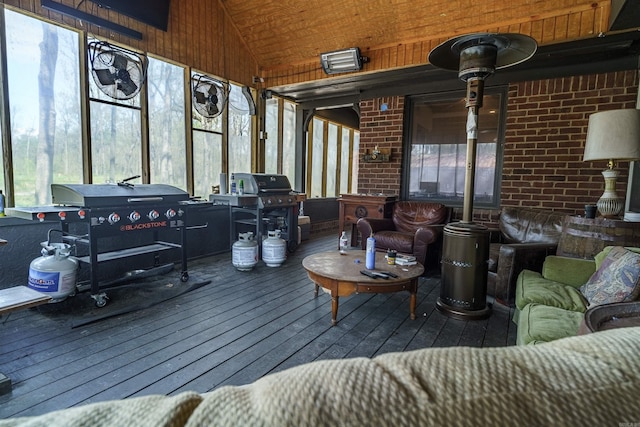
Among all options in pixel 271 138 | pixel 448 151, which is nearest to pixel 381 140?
pixel 448 151

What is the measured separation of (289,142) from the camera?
661cm

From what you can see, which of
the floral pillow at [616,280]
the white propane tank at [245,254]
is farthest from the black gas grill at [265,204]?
the floral pillow at [616,280]

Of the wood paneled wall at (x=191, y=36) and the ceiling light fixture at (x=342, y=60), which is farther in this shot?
the ceiling light fixture at (x=342, y=60)

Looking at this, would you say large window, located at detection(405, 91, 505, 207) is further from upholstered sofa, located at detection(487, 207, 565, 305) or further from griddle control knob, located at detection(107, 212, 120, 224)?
griddle control knob, located at detection(107, 212, 120, 224)

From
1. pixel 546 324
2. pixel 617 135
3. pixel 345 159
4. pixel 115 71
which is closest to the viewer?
pixel 546 324

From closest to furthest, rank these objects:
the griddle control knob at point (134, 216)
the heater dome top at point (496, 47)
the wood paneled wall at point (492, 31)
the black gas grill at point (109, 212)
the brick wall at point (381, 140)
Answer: the heater dome top at point (496, 47) → the black gas grill at point (109, 212) → the griddle control knob at point (134, 216) → the wood paneled wall at point (492, 31) → the brick wall at point (381, 140)

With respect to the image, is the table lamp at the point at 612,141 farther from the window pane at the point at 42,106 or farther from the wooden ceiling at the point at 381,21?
the window pane at the point at 42,106

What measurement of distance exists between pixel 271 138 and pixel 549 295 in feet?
16.9

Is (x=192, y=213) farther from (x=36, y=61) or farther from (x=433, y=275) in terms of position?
(x=433, y=275)

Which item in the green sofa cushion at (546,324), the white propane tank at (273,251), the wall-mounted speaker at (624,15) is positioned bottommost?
the white propane tank at (273,251)

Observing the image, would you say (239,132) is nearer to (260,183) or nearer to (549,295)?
(260,183)

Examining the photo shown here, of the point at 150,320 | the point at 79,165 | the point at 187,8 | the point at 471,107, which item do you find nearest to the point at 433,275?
the point at 471,107

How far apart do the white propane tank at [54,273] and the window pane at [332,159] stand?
233 inches

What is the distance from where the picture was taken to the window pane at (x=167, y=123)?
4156mm
